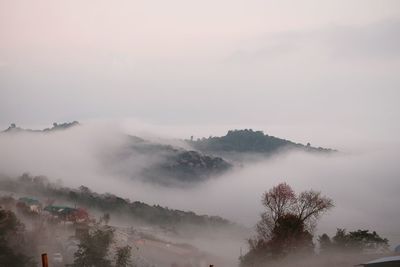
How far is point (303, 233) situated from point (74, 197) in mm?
99865

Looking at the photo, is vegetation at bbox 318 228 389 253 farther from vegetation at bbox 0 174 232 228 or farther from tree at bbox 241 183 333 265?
vegetation at bbox 0 174 232 228

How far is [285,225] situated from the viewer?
1815 inches

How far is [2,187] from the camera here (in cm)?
13588

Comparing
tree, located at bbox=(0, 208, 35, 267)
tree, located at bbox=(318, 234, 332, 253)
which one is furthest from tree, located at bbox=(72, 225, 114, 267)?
tree, located at bbox=(318, 234, 332, 253)

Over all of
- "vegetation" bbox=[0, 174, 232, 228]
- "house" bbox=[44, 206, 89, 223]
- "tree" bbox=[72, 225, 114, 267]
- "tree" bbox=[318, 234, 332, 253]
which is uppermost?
"vegetation" bbox=[0, 174, 232, 228]

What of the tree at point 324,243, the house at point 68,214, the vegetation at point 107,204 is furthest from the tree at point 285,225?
the vegetation at point 107,204

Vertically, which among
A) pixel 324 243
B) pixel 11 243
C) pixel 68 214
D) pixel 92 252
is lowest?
pixel 92 252

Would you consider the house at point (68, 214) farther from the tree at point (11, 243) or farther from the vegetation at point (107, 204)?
the tree at point (11, 243)

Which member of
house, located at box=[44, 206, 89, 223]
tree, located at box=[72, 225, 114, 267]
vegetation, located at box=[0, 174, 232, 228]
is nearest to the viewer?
tree, located at box=[72, 225, 114, 267]

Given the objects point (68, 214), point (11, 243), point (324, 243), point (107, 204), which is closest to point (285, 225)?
point (324, 243)

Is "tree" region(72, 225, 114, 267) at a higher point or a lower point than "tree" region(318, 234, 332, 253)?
lower

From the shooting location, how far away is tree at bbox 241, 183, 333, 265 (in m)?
45.8

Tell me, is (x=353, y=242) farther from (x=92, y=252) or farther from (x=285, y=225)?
(x=92, y=252)

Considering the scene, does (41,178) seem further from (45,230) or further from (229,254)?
(45,230)
